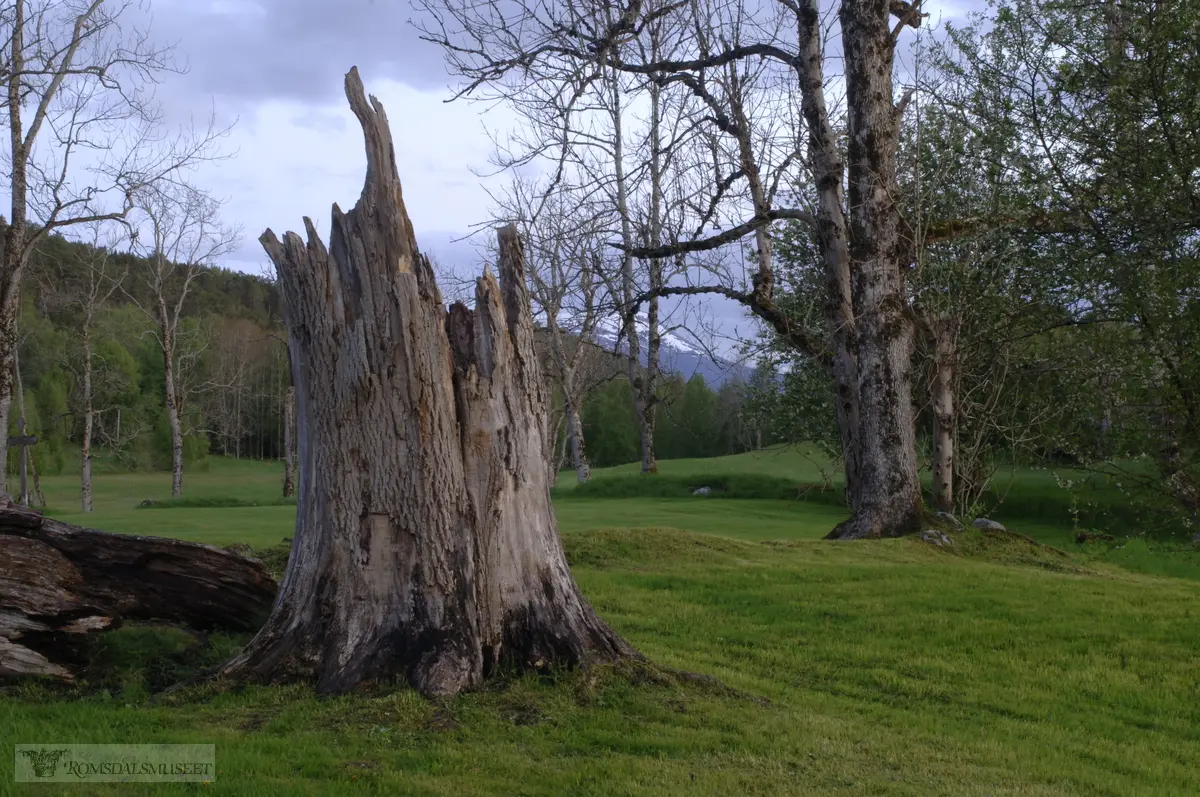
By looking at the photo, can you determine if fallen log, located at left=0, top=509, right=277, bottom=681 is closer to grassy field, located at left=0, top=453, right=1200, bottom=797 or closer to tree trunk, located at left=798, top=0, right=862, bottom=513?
grassy field, located at left=0, top=453, right=1200, bottom=797

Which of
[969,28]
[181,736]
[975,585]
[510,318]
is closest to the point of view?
[181,736]

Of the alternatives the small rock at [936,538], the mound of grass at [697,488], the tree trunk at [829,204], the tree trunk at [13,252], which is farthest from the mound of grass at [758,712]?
the mound of grass at [697,488]

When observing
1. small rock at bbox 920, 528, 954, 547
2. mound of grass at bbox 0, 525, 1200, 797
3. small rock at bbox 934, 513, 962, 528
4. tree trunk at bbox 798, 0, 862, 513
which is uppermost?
tree trunk at bbox 798, 0, 862, 513

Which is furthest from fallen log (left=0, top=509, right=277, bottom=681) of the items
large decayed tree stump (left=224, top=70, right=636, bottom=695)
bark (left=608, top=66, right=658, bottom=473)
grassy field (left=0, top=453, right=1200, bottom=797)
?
bark (left=608, top=66, right=658, bottom=473)

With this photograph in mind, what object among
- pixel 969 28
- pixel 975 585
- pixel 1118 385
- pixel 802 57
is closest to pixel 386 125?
pixel 975 585

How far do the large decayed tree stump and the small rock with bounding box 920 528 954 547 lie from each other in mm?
9428

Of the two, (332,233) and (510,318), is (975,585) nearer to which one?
(510,318)

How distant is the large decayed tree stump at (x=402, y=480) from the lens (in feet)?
22.5

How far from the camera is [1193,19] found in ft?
40.8

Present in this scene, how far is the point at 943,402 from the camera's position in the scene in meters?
20.0

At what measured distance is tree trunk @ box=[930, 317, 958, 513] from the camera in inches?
782

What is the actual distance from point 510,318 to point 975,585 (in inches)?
282

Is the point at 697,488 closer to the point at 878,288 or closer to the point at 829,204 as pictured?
the point at 829,204

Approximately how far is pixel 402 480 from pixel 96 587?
9.73ft
